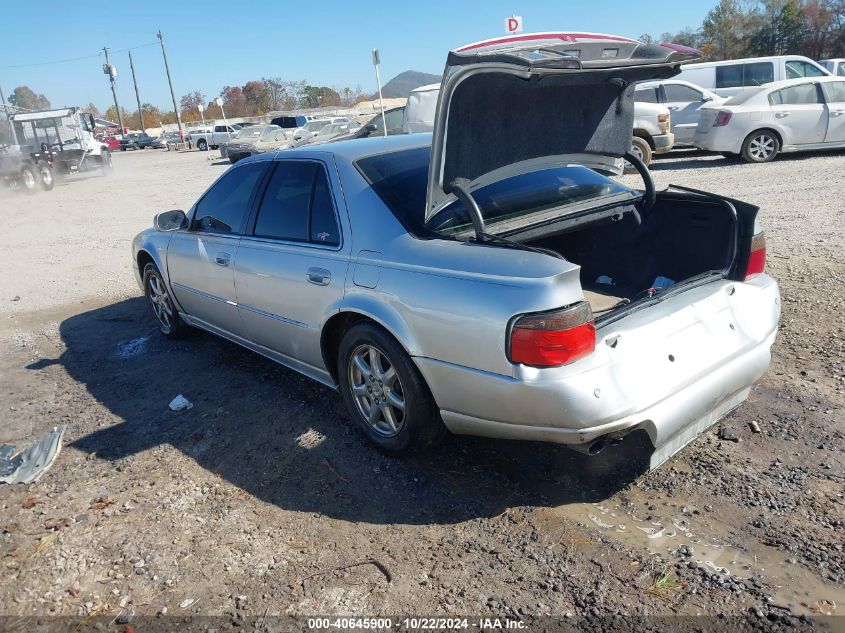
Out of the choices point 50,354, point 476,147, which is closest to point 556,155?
point 476,147

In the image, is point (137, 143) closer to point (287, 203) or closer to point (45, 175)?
point (45, 175)

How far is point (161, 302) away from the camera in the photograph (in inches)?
232

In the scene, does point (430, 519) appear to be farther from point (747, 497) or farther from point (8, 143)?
point (8, 143)

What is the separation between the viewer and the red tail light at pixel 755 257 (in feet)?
11.4

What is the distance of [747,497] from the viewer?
302cm

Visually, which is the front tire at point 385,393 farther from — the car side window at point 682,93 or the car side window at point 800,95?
the car side window at point 682,93

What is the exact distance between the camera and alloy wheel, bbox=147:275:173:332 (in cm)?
575

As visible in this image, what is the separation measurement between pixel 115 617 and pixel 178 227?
3285 mm

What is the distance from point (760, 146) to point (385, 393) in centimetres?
1257

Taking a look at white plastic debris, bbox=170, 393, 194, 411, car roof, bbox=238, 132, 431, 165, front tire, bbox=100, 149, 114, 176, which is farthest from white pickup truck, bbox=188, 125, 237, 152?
car roof, bbox=238, 132, 431, 165

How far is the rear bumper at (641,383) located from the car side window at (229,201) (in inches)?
82.8

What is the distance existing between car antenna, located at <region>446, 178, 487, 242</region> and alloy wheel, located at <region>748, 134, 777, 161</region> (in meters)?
12.1

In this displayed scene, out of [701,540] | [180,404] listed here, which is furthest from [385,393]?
[180,404]

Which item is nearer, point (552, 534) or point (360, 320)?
point (552, 534)
